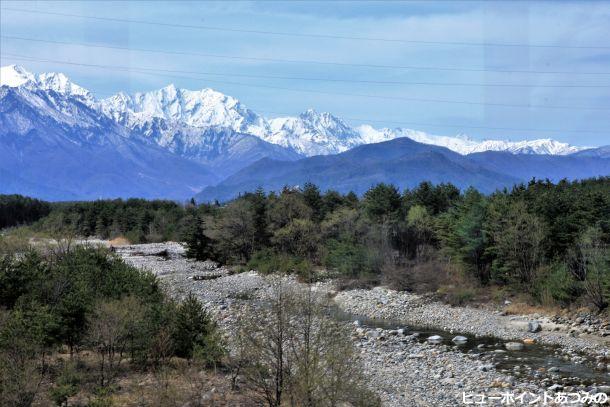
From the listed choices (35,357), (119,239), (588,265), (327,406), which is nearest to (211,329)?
(35,357)

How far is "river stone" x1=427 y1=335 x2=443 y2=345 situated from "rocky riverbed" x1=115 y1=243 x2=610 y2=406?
255 millimetres

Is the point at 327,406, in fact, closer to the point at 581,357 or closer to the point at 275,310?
the point at 275,310

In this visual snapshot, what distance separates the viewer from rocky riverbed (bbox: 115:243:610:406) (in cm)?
2514

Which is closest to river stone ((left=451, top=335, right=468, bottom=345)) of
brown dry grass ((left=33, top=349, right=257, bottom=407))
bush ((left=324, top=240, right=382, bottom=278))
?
brown dry grass ((left=33, top=349, right=257, bottom=407))

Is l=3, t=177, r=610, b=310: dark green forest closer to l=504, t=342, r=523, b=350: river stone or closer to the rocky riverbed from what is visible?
the rocky riverbed

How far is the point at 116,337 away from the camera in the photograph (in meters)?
23.9

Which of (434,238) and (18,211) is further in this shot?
(18,211)

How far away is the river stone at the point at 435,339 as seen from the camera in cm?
3500

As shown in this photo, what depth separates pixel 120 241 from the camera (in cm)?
11125

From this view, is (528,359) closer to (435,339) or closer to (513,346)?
(513,346)

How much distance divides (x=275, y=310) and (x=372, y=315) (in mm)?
26368

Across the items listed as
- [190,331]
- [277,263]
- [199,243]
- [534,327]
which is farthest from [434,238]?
[190,331]

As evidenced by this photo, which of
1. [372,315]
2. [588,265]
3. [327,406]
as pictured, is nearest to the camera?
[327,406]

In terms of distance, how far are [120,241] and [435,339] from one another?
8722 centimetres
